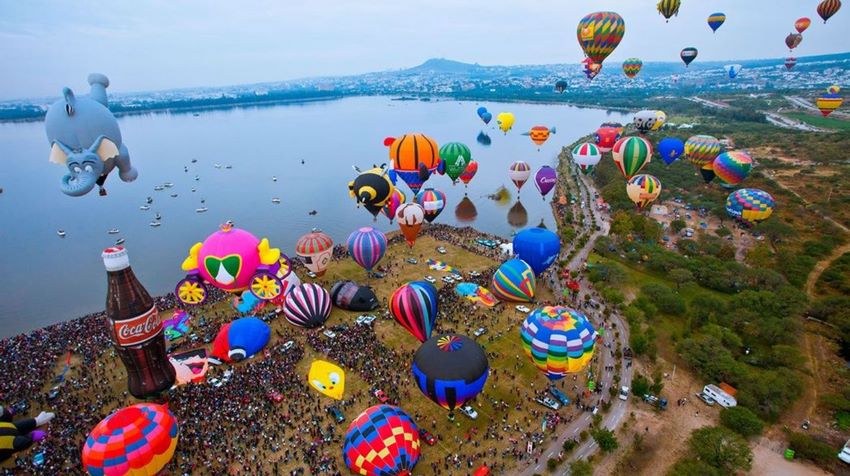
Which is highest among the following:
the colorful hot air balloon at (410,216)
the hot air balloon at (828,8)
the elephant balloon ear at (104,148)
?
the hot air balloon at (828,8)

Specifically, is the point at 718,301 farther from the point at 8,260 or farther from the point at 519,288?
the point at 8,260

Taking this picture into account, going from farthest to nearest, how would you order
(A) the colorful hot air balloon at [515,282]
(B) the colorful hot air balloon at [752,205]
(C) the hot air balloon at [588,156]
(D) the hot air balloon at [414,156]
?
(C) the hot air balloon at [588,156], (B) the colorful hot air balloon at [752,205], (D) the hot air balloon at [414,156], (A) the colorful hot air balloon at [515,282]

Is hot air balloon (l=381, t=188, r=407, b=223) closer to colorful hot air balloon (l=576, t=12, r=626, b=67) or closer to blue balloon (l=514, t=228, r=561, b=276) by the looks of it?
blue balloon (l=514, t=228, r=561, b=276)

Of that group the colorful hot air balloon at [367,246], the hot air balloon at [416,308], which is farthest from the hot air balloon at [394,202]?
the hot air balloon at [416,308]

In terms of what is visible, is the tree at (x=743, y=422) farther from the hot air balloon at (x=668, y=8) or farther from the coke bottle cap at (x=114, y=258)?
the hot air balloon at (x=668, y=8)

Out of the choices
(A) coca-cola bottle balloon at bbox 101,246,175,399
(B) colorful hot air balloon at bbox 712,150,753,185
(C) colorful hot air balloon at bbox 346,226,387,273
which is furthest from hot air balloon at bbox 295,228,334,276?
(B) colorful hot air balloon at bbox 712,150,753,185

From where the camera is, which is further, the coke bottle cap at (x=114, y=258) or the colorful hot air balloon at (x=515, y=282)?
the colorful hot air balloon at (x=515, y=282)
